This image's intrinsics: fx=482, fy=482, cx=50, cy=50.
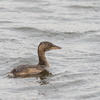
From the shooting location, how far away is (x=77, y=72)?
14531 mm

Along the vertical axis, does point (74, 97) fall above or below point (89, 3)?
below

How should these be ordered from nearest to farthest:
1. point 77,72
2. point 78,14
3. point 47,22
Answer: point 77,72
point 47,22
point 78,14

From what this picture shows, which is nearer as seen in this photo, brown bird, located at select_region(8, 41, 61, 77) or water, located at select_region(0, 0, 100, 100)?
water, located at select_region(0, 0, 100, 100)

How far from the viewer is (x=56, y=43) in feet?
59.9

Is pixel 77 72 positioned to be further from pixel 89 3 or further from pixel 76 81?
pixel 89 3

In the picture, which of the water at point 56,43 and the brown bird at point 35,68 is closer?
the water at point 56,43

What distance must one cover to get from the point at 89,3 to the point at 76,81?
11839mm

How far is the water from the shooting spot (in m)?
12.8

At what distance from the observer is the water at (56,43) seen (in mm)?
12766

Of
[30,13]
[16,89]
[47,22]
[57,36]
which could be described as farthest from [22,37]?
[16,89]

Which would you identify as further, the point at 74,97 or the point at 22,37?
the point at 22,37

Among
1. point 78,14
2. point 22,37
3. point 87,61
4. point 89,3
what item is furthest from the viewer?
point 89,3

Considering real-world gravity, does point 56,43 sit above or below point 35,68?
above

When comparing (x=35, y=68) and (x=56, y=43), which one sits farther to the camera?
(x=56, y=43)
